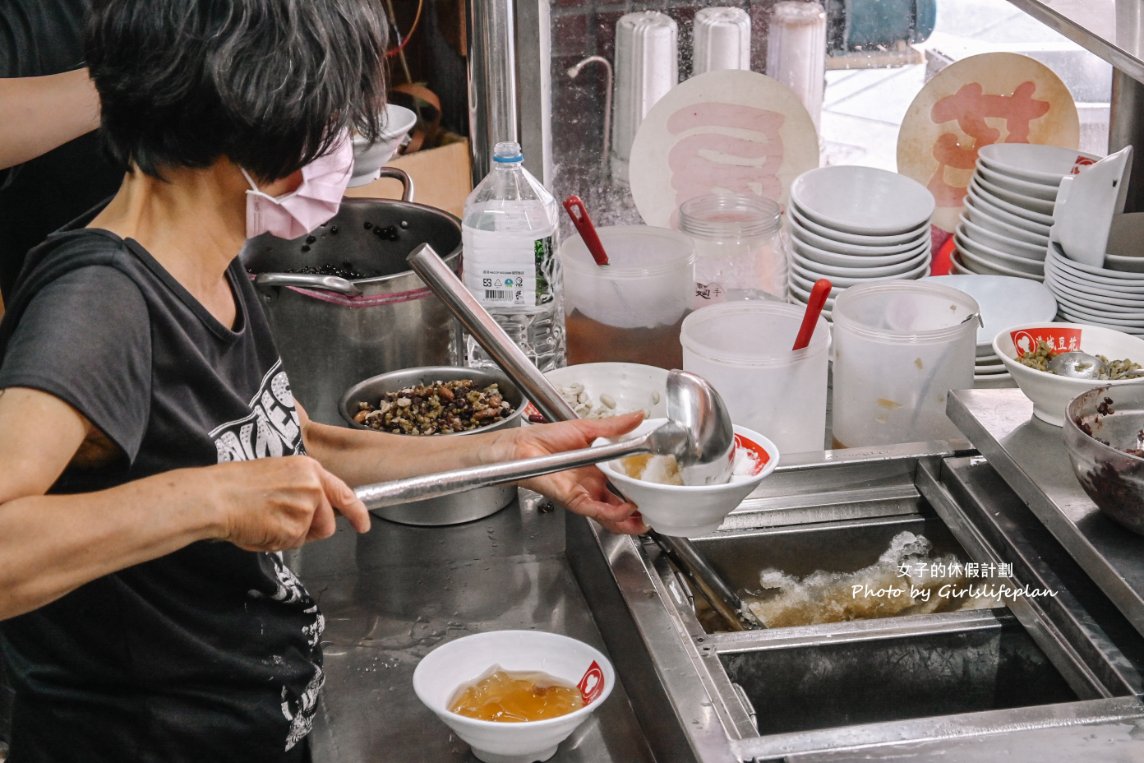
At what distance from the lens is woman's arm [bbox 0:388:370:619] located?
90cm

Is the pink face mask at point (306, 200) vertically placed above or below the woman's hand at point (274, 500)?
above

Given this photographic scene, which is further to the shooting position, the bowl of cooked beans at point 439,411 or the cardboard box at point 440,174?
the cardboard box at point 440,174

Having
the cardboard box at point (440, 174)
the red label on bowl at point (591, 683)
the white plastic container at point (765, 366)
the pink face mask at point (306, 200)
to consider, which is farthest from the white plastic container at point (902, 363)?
the cardboard box at point (440, 174)

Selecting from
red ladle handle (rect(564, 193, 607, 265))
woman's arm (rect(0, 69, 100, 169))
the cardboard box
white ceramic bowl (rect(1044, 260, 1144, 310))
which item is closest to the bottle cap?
red ladle handle (rect(564, 193, 607, 265))

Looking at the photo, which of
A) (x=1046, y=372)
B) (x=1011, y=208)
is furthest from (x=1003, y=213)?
(x=1046, y=372)

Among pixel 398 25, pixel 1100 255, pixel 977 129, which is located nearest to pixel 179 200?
pixel 1100 255

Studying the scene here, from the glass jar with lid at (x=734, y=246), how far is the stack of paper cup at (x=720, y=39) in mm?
331

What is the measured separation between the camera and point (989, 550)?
1.41 metres

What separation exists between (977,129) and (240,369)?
5.06 feet

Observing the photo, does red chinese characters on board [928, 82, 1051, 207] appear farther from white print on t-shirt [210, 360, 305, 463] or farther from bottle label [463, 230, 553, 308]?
white print on t-shirt [210, 360, 305, 463]

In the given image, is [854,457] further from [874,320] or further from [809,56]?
[809,56]

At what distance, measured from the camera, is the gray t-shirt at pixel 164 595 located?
3.37ft

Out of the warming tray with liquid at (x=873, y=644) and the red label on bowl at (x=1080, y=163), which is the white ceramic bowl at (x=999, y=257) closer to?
the red label on bowl at (x=1080, y=163)

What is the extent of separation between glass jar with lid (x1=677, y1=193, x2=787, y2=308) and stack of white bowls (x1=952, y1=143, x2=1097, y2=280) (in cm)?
35
